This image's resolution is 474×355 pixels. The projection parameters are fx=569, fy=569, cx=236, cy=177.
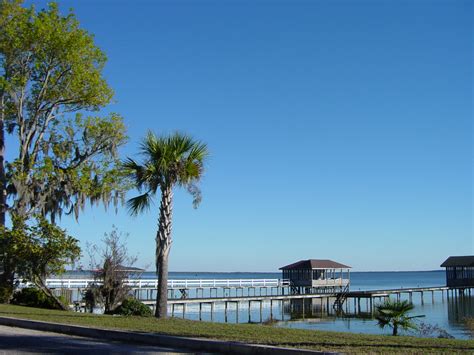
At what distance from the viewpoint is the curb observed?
10.5 m

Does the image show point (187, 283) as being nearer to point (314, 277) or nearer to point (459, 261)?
point (314, 277)

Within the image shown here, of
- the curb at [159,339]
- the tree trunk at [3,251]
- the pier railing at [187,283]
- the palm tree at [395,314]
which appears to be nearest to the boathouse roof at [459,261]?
the pier railing at [187,283]

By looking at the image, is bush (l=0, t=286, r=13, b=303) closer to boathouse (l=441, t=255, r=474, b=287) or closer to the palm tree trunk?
the palm tree trunk

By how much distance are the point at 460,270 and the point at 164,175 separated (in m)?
62.9

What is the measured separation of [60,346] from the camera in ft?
37.1

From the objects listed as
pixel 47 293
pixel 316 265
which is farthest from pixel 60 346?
pixel 316 265

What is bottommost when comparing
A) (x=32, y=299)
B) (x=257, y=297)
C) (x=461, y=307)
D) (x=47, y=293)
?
(x=461, y=307)

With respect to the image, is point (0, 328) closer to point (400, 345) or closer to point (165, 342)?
point (165, 342)

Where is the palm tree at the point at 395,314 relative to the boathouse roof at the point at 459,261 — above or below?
below

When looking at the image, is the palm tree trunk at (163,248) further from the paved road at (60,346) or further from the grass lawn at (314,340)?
the paved road at (60,346)

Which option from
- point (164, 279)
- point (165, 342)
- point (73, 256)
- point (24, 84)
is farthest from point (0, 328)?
point (24, 84)

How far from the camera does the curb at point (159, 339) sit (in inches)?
413

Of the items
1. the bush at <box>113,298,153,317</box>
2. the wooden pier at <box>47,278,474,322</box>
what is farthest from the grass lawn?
the wooden pier at <box>47,278,474,322</box>

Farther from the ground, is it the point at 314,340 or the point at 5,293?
the point at 5,293
